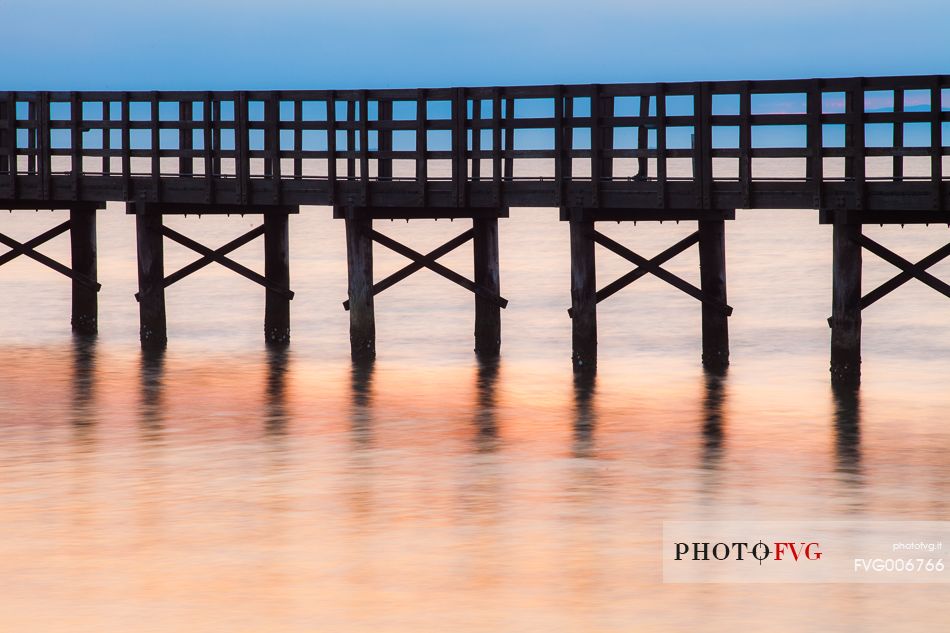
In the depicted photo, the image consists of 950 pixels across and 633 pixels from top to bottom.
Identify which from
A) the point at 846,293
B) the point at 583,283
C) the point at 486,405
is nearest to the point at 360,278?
the point at 583,283

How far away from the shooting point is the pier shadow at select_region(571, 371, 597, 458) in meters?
16.1

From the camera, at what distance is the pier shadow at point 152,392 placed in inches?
683

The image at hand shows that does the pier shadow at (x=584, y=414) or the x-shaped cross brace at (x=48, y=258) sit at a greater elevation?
the x-shaped cross brace at (x=48, y=258)

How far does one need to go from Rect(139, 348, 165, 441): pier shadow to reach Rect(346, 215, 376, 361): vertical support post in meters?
2.58

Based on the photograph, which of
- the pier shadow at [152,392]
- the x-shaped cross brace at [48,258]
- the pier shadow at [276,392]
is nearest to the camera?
the pier shadow at [152,392]

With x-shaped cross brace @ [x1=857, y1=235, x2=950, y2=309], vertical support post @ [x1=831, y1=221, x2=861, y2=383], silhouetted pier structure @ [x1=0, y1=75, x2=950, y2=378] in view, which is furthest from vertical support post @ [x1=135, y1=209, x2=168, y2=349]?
x-shaped cross brace @ [x1=857, y1=235, x2=950, y2=309]

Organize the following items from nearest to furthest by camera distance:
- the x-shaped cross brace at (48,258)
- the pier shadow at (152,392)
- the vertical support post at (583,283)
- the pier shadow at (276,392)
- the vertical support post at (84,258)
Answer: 1. the pier shadow at (152,392)
2. the pier shadow at (276,392)
3. the vertical support post at (583,283)
4. the x-shaped cross brace at (48,258)
5. the vertical support post at (84,258)

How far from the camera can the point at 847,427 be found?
17.3 meters

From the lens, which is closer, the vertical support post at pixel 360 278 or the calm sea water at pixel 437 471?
the calm sea water at pixel 437 471

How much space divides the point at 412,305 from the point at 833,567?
23.3 meters

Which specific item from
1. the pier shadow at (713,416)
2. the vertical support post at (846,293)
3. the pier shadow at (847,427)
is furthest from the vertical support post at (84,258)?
the pier shadow at (847,427)

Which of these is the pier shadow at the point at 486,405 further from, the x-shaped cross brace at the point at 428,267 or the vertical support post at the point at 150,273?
the vertical support post at the point at 150,273

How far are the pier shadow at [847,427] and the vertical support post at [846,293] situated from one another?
1.23 feet

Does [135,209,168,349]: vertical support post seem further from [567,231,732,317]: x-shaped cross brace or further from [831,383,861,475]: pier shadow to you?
[831,383,861,475]: pier shadow
